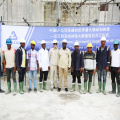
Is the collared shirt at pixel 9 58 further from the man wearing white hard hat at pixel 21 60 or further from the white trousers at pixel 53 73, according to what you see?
the white trousers at pixel 53 73

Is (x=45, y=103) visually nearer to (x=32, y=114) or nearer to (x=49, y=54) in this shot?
(x=32, y=114)

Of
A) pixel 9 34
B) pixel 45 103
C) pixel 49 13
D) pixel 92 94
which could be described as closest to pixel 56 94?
pixel 45 103

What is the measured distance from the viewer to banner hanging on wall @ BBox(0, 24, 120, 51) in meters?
6.01

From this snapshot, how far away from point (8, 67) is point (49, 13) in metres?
5.82

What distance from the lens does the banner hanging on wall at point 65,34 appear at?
6.01m

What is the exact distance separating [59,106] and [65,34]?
3.12 m

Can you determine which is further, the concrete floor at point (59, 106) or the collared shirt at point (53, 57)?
the collared shirt at point (53, 57)

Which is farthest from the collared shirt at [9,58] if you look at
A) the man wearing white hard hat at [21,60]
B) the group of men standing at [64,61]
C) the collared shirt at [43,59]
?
the collared shirt at [43,59]

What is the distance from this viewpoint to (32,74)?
540cm

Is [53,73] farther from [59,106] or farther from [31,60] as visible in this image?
[59,106]

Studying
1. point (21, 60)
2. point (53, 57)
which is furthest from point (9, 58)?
point (53, 57)

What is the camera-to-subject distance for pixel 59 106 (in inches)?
161

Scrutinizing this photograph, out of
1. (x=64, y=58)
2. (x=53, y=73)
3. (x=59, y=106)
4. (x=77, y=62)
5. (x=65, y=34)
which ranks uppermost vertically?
(x=65, y=34)

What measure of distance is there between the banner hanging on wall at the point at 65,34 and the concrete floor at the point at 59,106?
213 centimetres
